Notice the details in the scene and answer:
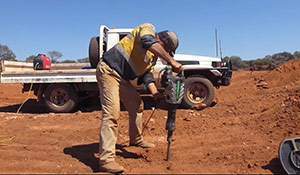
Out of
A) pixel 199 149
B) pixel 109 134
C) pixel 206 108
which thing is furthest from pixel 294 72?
pixel 109 134

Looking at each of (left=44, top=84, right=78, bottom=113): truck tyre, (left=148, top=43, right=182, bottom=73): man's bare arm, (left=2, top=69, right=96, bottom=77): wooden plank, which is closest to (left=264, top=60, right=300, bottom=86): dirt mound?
(left=2, top=69, right=96, bottom=77): wooden plank

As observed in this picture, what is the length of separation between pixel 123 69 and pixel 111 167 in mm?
1309

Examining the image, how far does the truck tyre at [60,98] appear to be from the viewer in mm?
11938

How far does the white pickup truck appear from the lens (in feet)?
38.3

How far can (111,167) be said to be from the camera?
584cm

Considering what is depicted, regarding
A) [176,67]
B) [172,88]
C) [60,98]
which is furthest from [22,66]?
[176,67]

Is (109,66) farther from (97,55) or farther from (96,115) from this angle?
(97,55)

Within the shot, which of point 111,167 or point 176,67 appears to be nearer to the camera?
point 111,167

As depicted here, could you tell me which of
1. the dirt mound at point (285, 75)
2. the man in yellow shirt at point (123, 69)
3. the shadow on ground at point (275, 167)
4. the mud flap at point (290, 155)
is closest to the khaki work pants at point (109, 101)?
the man in yellow shirt at point (123, 69)

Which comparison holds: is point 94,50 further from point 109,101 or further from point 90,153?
point 109,101

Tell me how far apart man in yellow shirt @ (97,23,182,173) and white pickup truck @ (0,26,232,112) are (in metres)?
5.23

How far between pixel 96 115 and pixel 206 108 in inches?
106

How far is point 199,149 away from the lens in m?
6.99

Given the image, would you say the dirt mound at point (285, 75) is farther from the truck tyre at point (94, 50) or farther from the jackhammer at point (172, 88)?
the jackhammer at point (172, 88)
